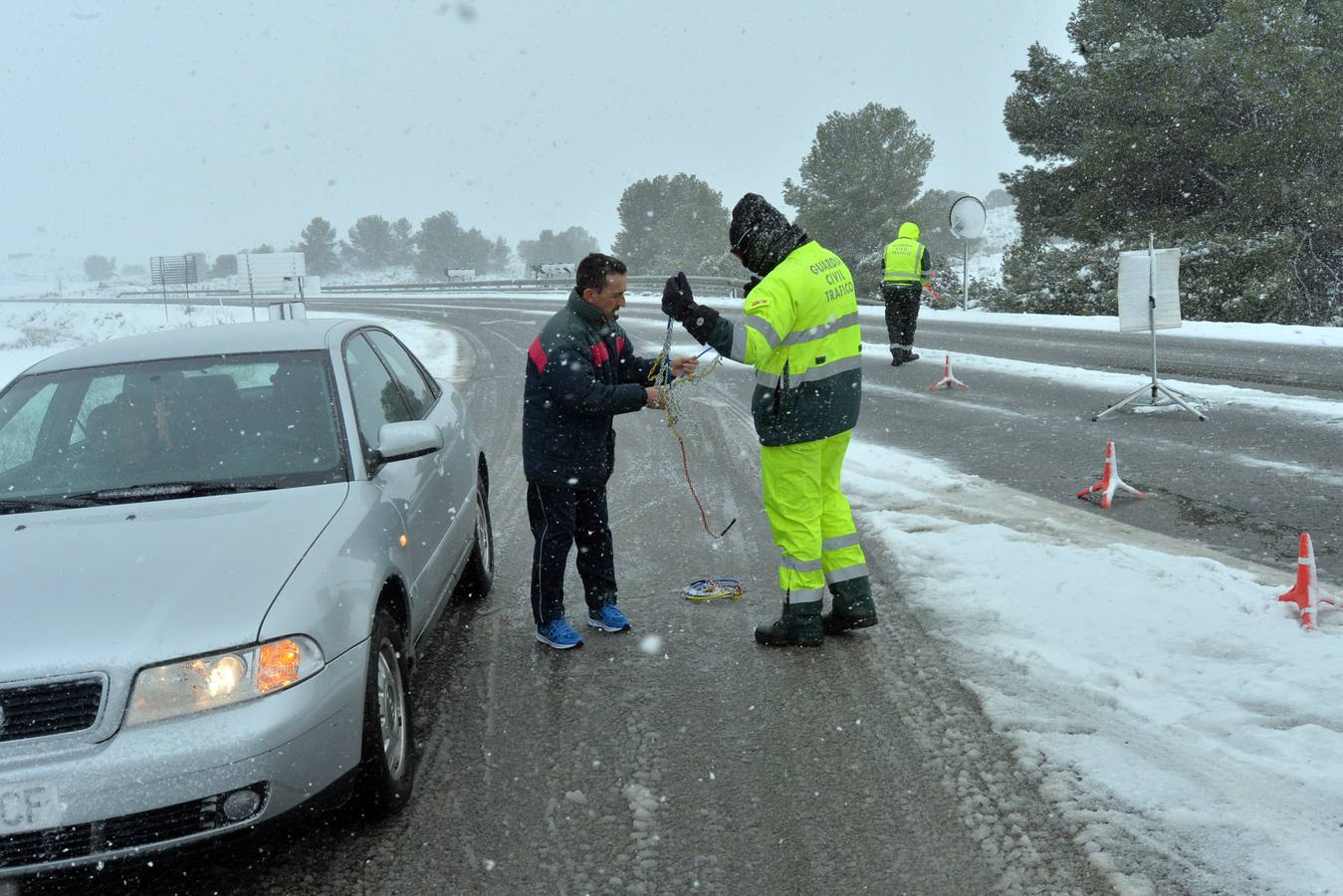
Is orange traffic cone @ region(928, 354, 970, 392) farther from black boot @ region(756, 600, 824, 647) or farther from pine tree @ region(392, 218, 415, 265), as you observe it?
pine tree @ region(392, 218, 415, 265)

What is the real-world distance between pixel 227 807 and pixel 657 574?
3333 millimetres

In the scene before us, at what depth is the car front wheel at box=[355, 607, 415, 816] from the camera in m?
3.08

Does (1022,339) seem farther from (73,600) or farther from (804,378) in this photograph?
(73,600)

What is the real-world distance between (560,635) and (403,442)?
1331 mm

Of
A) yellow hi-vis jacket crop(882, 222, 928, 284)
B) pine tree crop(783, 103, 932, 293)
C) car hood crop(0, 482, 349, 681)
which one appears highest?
pine tree crop(783, 103, 932, 293)

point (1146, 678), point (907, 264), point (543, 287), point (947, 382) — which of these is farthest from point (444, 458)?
point (543, 287)

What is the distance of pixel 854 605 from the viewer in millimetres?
4695

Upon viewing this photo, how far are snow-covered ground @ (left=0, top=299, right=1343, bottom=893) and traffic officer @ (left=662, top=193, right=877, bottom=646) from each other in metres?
0.59

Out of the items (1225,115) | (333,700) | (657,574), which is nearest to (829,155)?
(1225,115)

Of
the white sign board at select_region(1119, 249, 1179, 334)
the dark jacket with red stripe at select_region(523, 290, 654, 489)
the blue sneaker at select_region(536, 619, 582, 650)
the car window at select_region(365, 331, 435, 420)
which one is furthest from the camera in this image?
the white sign board at select_region(1119, 249, 1179, 334)

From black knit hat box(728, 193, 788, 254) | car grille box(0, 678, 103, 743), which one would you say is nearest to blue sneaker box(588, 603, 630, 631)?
black knit hat box(728, 193, 788, 254)

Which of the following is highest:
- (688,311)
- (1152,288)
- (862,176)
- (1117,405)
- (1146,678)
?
(862,176)

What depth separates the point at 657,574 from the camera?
228 inches

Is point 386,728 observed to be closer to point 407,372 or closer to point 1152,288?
point 407,372
